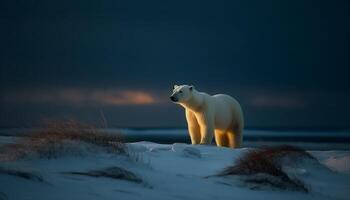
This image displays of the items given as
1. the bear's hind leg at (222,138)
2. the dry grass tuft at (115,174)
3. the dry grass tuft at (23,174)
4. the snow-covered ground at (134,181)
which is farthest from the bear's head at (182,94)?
the dry grass tuft at (23,174)

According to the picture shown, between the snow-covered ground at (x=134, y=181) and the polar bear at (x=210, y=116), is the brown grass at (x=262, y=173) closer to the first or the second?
the snow-covered ground at (x=134, y=181)

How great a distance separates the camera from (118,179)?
4191 millimetres

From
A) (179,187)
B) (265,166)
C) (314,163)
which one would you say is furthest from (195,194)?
(314,163)

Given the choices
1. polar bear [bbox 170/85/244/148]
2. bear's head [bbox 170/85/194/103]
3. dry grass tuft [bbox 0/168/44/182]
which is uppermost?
bear's head [bbox 170/85/194/103]

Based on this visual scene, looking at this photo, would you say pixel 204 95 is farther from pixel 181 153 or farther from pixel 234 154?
pixel 181 153

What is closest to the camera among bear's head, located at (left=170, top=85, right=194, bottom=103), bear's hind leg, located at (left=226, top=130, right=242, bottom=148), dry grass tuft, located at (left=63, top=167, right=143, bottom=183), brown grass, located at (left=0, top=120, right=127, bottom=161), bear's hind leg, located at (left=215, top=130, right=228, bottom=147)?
dry grass tuft, located at (left=63, top=167, right=143, bottom=183)

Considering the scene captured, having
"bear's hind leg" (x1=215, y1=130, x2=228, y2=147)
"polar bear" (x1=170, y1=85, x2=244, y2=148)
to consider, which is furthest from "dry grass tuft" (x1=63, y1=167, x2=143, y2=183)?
"bear's hind leg" (x1=215, y1=130, x2=228, y2=147)

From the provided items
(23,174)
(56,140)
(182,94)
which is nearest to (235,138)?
(182,94)

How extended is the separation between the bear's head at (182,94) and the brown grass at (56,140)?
6871mm

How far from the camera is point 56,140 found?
4.89m

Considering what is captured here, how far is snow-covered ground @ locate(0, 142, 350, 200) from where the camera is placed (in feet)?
11.5

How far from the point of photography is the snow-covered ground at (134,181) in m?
3.50

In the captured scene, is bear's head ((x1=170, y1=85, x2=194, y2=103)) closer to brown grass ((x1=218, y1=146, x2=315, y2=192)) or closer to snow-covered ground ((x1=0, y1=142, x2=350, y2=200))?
snow-covered ground ((x1=0, y1=142, x2=350, y2=200))

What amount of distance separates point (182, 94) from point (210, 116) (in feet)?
3.19
